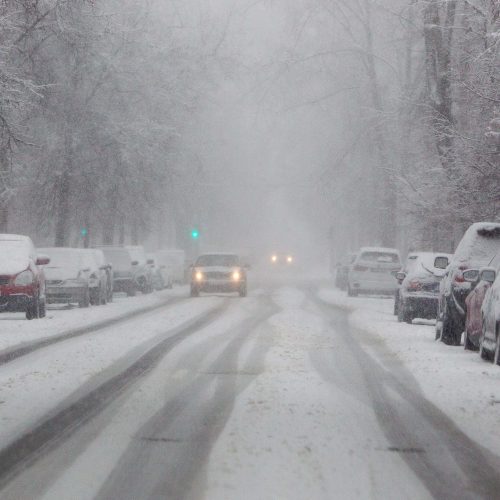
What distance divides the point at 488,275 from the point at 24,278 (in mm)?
11859

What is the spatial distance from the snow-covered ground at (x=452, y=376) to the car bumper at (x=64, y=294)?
9.43 metres

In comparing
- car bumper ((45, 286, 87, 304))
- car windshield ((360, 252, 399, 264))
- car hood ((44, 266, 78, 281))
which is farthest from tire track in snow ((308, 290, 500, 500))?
car windshield ((360, 252, 399, 264))

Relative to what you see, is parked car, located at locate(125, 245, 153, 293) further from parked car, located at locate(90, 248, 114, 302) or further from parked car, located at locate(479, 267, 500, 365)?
parked car, located at locate(479, 267, 500, 365)

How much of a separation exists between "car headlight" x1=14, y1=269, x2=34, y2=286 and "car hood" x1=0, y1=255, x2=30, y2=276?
0.10m

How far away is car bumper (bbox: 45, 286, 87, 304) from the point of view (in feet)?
94.0

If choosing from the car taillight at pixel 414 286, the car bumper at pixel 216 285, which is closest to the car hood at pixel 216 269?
the car bumper at pixel 216 285

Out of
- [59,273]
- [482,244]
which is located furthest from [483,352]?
[59,273]

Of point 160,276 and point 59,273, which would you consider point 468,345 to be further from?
point 160,276

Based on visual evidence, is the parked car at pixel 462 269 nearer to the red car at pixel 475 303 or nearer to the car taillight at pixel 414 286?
the red car at pixel 475 303

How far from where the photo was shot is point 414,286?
23.1m

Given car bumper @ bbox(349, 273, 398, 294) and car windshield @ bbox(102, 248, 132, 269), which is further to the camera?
car windshield @ bbox(102, 248, 132, 269)

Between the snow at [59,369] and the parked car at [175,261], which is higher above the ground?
the parked car at [175,261]

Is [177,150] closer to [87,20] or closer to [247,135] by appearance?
[87,20]

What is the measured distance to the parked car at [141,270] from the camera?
40062 mm
